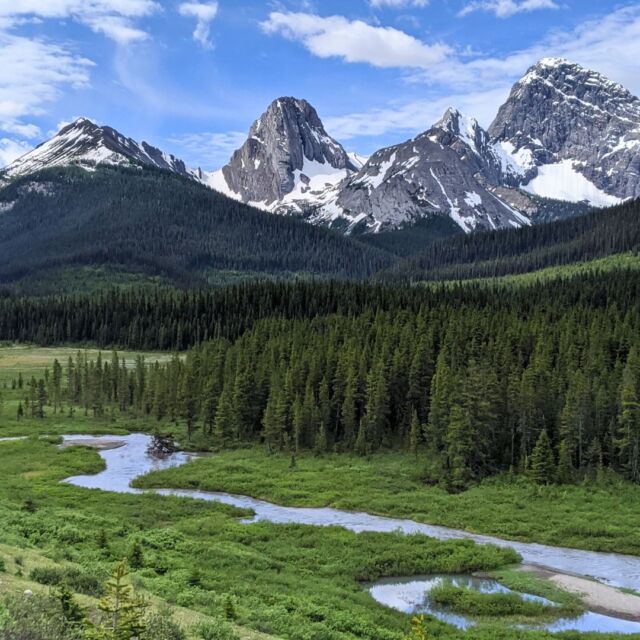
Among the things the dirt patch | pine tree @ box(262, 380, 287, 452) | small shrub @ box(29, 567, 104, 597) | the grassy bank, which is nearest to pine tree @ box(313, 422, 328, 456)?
pine tree @ box(262, 380, 287, 452)

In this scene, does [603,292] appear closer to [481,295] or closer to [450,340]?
[481,295]

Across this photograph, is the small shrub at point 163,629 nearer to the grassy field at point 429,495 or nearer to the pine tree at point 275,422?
the grassy field at point 429,495

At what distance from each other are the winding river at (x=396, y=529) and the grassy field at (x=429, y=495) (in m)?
1.33

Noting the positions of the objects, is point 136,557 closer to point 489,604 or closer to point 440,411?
point 489,604

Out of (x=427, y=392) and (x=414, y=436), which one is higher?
(x=427, y=392)

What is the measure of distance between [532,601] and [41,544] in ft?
95.1

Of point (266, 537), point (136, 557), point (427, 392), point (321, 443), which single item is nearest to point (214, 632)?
point (136, 557)

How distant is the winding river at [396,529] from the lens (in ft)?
137

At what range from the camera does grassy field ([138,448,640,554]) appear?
56.3m

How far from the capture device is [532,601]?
1634 inches

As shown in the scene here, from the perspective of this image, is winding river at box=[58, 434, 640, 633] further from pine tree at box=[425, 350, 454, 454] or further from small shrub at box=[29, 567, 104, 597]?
pine tree at box=[425, 350, 454, 454]

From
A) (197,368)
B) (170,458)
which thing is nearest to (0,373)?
(197,368)

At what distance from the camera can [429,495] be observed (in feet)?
221

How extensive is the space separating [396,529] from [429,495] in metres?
11.6
